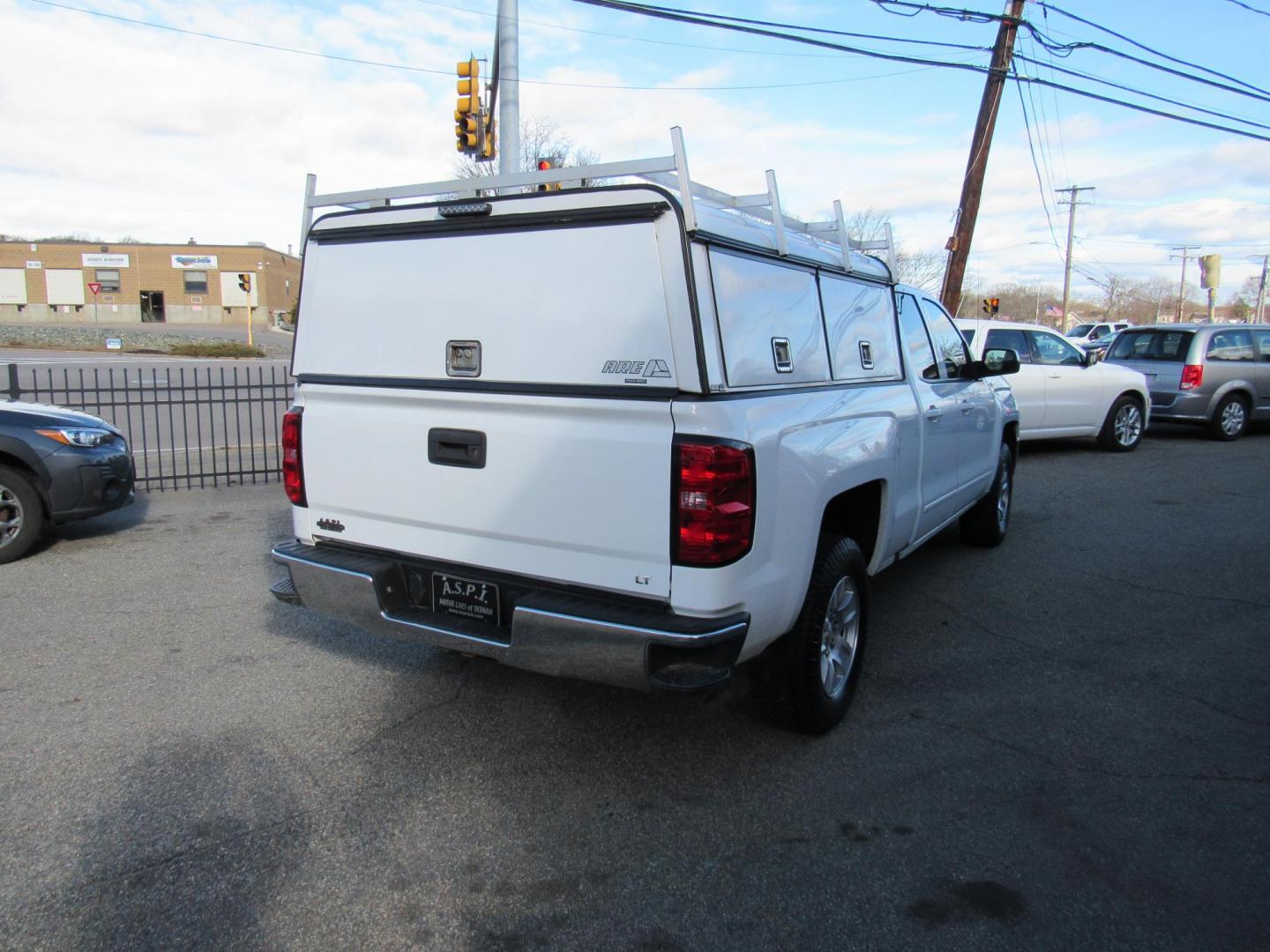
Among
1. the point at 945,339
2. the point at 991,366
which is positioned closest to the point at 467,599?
the point at 945,339

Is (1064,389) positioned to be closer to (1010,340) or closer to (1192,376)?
(1010,340)

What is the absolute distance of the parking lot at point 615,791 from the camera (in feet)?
8.88

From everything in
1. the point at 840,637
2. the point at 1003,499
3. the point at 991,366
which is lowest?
the point at 840,637

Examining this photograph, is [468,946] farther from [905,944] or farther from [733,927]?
[905,944]

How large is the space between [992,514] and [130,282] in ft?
270

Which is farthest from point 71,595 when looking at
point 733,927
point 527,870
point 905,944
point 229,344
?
point 229,344

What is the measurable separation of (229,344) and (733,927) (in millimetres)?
38267

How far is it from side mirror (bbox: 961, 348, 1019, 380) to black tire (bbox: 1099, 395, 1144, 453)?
7.69 meters

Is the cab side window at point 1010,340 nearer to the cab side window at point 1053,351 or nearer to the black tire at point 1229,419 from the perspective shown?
the cab side window at point 1053,351

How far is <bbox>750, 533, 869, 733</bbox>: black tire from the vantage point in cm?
362

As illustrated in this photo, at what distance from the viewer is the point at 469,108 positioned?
1330cm

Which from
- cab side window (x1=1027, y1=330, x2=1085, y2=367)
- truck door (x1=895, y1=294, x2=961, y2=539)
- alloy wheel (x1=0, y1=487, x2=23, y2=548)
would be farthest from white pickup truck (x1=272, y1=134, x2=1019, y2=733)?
cab side window (x1=1027, y1=330, x2=1085, y2=367)

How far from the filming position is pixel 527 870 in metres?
2.93

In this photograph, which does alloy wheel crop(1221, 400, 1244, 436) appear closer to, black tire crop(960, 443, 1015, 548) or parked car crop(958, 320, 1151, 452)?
parked car crop(958, 320, 1151, 452)
